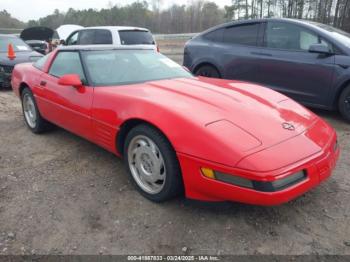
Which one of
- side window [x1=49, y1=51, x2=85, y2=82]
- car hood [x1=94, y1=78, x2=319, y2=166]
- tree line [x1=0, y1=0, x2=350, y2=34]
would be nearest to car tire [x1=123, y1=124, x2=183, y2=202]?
car hood [x1=94, y1=78, x2=319, y2=166]

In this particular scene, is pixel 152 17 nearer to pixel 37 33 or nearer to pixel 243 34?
pixel 37 33

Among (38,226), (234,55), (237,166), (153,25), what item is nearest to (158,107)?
(237,166)

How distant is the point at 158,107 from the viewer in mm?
2734

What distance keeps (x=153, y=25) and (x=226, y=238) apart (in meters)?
78.7

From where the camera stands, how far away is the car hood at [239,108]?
99.9 inches

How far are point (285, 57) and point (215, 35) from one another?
5.28 feet

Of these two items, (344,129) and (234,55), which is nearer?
(344,129)

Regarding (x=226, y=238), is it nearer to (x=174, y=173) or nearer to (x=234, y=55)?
(x=174, y=173)

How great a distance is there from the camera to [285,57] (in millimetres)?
5254

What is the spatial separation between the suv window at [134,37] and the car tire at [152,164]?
261 inches

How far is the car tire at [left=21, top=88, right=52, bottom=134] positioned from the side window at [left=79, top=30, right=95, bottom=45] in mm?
5121

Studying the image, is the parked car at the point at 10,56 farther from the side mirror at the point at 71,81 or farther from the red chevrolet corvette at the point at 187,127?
the side mirror at the point at 71,81

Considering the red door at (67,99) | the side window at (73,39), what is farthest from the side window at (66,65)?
the side window at (73,39)

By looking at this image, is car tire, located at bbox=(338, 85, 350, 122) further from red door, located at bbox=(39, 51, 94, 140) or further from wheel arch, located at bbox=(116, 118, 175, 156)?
red door, located at bbox=(39, 51, 94, 140)
